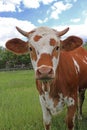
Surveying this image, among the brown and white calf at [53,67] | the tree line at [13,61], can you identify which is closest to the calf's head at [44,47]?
the brown and white calf at [53,67]

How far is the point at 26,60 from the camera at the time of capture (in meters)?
73.3

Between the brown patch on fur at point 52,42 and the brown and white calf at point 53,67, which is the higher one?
the brown patch on fur at point 52,42

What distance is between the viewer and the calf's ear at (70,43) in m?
6.00

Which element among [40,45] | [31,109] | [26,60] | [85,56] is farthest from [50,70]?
[26,60]

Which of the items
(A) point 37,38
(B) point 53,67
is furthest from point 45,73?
(A) point 37,38

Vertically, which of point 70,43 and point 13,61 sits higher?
point 70,43

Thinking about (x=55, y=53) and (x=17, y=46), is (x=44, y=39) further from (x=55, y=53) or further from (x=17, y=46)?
(x=17, y=46)

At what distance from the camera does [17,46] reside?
6020mm

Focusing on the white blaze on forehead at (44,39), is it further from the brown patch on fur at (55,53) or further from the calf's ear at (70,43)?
the calf's ear at (70,43)

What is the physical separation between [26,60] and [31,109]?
63.9 m

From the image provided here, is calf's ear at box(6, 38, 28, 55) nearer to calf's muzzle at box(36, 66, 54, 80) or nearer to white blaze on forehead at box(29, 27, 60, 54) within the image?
white blaze on forehead at box(29, 27, 60, 54)

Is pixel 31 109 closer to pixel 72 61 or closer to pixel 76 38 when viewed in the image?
pixel 72 61

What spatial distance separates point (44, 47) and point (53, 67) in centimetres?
33

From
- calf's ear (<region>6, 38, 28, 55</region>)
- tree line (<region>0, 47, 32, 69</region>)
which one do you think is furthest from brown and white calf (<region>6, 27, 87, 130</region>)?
tree line (<region>0, 47, 32, 69</region>)
